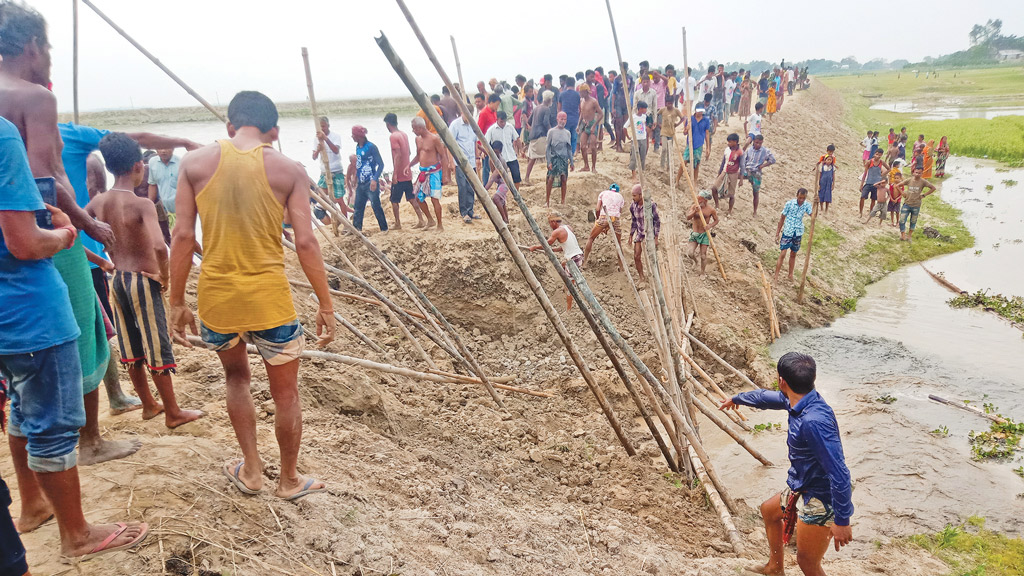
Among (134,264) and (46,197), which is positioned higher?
(46,197)

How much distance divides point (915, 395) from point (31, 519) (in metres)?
8.00

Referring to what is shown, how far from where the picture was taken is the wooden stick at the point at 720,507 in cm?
376

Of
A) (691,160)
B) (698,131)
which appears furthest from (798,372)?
(698,131)

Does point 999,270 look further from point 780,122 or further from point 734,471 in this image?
point 780,122

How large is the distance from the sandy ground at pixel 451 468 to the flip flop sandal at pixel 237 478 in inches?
1.2

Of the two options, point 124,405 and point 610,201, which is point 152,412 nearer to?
point 124,405

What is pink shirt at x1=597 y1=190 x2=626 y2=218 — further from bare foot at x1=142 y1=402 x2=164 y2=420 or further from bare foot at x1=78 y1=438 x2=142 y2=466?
bare foot at x1=78 y1=438 x2=142 y2=466

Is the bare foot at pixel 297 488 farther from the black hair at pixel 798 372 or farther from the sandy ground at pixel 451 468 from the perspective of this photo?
the black hair at pixel 798 372

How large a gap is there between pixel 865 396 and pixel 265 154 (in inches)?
277

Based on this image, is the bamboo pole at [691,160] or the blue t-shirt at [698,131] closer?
the bamboo pole at [691,160]

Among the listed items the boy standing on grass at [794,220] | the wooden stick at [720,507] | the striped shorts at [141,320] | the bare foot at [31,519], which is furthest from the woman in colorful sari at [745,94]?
the bare foot at [31,519]

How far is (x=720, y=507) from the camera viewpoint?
4004mm

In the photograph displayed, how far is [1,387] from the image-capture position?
218cm

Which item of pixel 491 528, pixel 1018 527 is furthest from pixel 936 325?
pixel 491 528
